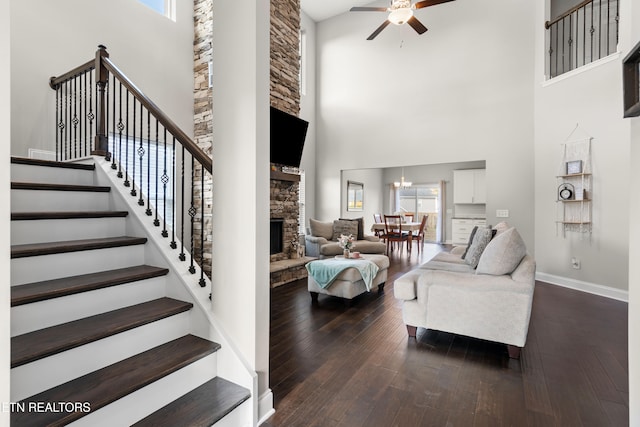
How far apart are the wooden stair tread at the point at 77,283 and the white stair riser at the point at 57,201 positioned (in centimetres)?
75

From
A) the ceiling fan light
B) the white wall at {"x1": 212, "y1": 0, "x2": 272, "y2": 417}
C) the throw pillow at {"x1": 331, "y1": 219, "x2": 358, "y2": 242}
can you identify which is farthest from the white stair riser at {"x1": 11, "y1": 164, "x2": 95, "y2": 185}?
the throw pillow at {"x1": 331, "y1": 219, "x2": 358, "y2": 242}

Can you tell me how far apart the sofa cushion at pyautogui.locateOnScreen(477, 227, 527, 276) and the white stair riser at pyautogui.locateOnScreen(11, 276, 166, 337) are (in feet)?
8.63

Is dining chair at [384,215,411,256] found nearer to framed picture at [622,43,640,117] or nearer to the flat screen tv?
the flat screen tv

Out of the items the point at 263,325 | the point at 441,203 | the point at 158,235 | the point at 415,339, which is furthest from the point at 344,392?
the point at 441,203

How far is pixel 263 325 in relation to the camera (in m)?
1.81

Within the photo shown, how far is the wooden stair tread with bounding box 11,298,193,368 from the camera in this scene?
131 cm

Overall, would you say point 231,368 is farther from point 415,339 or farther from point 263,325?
point 415,339

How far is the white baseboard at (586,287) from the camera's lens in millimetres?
4120

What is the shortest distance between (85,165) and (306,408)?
8.99 feet

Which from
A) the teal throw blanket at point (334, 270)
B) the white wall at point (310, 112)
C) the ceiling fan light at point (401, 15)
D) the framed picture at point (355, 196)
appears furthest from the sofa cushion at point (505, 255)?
the framed picture at point (355, 196)

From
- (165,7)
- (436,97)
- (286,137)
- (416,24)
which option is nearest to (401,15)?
(416,24)

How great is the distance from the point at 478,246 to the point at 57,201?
4072 mm

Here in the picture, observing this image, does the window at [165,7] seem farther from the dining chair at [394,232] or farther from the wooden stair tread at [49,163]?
the dining chair at [394,232]

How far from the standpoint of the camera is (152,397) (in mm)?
1496
